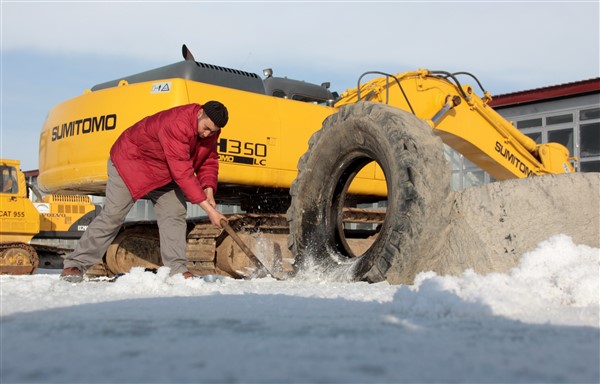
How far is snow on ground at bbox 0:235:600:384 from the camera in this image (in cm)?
203

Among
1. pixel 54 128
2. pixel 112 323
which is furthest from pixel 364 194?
pixel 112 323

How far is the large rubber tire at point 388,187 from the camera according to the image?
503cm

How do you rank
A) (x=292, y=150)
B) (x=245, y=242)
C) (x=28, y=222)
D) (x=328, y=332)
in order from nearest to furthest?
(x=328, y=332)
(x=292, y=150)
(x=245, y=242)
(x=28, y=222)

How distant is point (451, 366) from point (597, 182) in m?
3.47

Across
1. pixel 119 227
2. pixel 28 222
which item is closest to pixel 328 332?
pixel 119 227

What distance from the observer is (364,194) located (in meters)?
8.09

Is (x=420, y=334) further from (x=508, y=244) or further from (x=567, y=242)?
(x=508, y=244)

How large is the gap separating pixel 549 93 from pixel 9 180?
13.6 m

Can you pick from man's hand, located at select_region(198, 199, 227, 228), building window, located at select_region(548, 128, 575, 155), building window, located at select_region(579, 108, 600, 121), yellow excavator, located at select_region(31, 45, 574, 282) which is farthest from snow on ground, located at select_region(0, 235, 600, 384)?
building window, located at select_region(548, 128, 575, 155)

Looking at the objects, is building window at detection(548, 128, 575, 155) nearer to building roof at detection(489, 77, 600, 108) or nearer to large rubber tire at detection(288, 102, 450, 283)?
building roof at detection(489, 77, 600, 108)

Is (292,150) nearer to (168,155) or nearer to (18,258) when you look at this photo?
(168,155)

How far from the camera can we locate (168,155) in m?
5.46

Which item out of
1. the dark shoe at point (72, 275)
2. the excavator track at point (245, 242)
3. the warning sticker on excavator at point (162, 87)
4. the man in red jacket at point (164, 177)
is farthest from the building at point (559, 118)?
the dark shoe at point (72, 275)

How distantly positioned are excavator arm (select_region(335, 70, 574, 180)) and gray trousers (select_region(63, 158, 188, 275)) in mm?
2700
